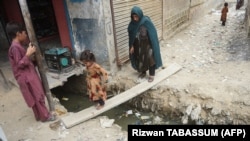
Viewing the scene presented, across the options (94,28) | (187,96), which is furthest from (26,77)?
(187,96)

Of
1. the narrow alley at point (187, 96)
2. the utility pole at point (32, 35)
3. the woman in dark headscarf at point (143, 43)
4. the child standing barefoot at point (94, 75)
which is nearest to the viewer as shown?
the utility pole at point (32, 35)

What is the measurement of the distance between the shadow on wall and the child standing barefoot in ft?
4.25

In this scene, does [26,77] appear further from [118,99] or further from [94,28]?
[94,28]

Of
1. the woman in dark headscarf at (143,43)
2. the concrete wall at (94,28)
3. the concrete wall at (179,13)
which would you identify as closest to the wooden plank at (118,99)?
the woman in dark headscarf at (143,43)

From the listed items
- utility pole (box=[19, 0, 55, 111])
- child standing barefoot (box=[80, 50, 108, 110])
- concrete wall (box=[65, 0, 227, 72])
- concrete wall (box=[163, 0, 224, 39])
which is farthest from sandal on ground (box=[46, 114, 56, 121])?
concrete wall (box=[163, 0, 224, 39])

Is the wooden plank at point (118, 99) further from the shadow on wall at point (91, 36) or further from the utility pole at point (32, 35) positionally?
the shadow on wall at point (91, 36)

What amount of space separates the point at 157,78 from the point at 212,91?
1135mm

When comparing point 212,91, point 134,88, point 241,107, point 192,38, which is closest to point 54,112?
point 134,88

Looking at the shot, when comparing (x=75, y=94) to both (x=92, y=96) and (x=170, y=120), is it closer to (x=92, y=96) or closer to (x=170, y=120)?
(x=92, y=96)

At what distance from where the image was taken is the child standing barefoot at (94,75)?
136 inches

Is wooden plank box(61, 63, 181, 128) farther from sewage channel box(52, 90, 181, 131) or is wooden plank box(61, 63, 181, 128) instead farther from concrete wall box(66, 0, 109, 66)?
concrete wall box(66, 0, 109, 66)

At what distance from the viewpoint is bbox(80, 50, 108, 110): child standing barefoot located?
11.4 ft

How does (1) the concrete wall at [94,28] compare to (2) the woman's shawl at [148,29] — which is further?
(1) the concrete wall at [94,28]

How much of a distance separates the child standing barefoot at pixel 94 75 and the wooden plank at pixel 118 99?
263 mm
